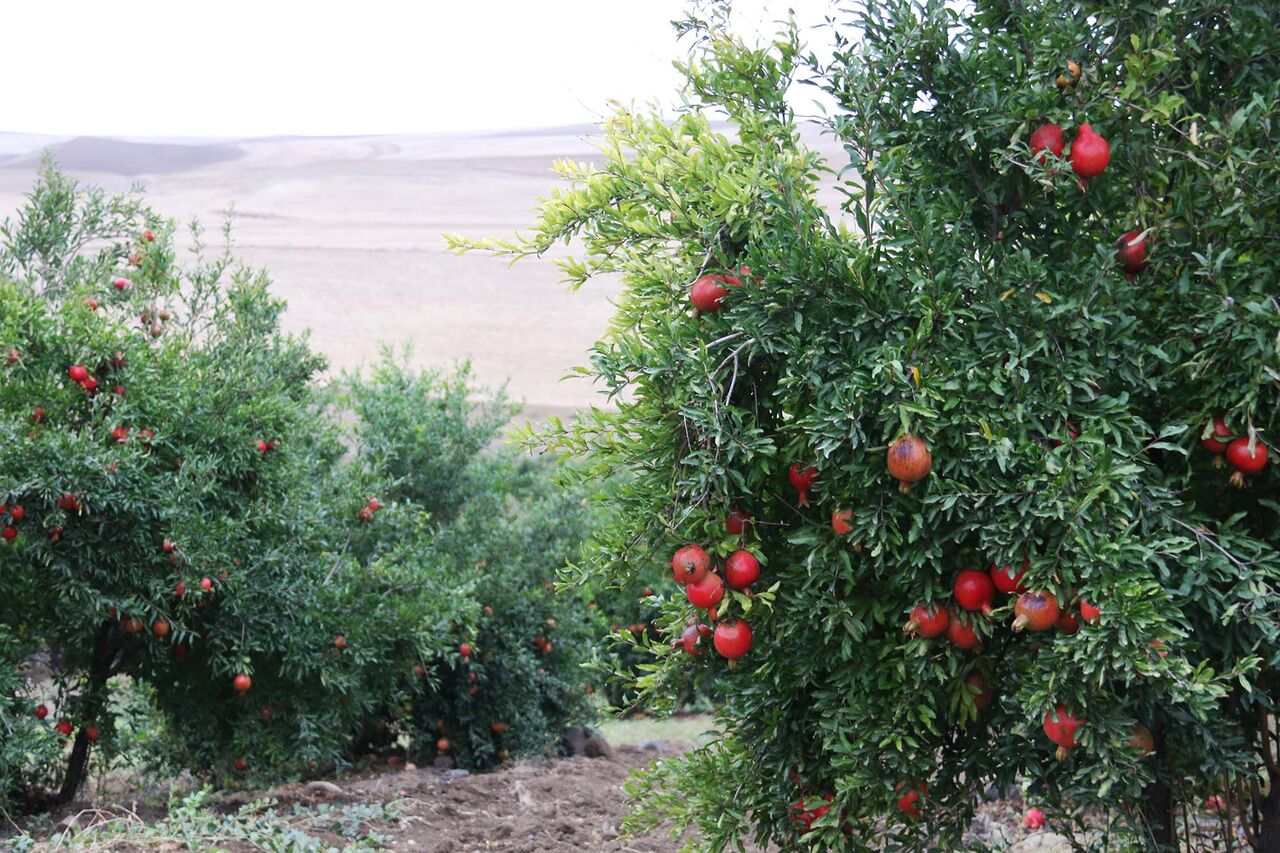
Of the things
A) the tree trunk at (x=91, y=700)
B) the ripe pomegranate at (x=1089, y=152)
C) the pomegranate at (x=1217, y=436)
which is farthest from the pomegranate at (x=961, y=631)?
the tree trunk at (x=91, y=700)

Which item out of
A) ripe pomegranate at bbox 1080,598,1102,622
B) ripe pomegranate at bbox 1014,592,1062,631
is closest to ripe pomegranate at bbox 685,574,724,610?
ripe pomegranate at bbox 1014,592,1062,631

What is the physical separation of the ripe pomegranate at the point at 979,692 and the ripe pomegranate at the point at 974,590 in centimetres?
21

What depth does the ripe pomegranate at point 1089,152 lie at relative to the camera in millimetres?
2496

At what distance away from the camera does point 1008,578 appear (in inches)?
93.9

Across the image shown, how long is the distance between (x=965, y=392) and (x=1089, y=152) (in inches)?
24.4

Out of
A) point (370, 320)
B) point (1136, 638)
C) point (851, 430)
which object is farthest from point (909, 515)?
point (370, 320)

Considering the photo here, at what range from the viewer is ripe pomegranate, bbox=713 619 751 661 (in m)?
2.59

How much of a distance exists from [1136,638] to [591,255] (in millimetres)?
1620

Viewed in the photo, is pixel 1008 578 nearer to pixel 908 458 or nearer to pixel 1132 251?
pixel 908 458

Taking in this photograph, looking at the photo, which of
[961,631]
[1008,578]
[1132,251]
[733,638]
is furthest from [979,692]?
[1132,251]

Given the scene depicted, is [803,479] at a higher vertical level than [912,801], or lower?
higher

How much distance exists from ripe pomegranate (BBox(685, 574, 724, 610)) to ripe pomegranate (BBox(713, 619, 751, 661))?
89mm

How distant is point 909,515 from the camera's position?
8.31 ft

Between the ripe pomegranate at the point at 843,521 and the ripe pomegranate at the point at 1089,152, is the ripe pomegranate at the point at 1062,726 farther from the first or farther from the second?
the ripe pomegranate at the point at 1089,152
